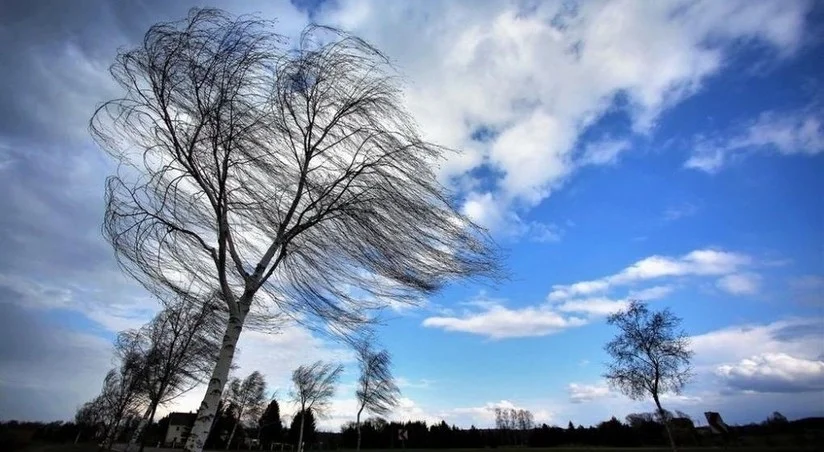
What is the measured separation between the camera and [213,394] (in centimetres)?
638

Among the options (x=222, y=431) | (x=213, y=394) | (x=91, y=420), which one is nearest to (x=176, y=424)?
(x=222, y=431)

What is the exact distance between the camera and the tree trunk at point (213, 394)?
6.07 m

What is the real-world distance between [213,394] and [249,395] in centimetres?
6934

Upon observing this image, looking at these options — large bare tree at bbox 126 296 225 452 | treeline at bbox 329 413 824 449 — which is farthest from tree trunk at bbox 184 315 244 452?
treeline at bbox 329 413 824 449

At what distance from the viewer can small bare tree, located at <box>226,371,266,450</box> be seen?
65.1 meters

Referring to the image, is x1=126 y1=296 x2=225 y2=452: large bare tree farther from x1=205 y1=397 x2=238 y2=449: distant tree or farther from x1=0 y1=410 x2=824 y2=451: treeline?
x1=205 y1=397 x2=238 y2=449: distant tree

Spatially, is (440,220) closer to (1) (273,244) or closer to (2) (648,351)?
(1) (273,244)

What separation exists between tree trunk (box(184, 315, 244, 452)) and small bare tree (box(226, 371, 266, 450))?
206 feet

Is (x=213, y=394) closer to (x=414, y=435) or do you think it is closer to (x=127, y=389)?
(x=127, y=389)

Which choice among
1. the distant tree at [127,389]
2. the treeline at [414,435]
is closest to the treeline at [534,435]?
the treeline at [414,435]

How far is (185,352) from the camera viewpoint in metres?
25.0

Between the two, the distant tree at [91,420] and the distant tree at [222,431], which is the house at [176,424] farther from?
the distant tree at [91,420]

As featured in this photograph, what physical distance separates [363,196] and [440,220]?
1328 mm

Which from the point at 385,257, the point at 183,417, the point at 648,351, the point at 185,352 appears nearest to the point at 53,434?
the point at 183,417
